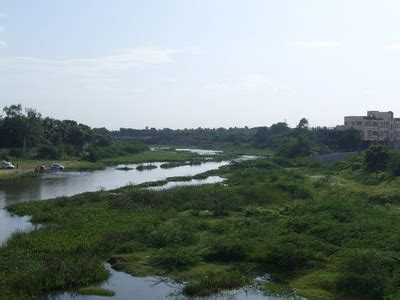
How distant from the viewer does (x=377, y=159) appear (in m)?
44.1

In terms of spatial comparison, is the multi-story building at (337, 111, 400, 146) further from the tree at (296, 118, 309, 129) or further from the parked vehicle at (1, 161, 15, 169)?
the parked vehicle at (1, 161, 15, 169)

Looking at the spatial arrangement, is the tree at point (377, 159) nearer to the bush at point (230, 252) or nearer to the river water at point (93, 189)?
the river water at point (93, 189)

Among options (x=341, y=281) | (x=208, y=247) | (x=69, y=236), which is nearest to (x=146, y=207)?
(x=69, y=236)

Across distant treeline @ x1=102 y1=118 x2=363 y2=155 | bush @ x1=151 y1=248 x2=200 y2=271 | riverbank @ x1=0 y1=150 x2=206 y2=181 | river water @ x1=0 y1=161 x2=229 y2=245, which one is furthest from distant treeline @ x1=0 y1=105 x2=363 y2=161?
bush @ x1=151 y1=248 x2=200 y2=271

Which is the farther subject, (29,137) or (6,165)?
(29,137)

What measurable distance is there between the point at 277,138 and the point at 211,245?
93.1 meters

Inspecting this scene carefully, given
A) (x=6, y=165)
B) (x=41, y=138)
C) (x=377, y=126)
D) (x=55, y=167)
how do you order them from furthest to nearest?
(x=377, y=126) < (x=41, y=138) < (x=55, y=167) < (x=6, y=165)

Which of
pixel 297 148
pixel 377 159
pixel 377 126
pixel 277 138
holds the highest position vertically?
pixel 377 126

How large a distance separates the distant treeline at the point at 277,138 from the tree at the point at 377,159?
86.7 feet

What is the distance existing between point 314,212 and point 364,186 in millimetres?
13961

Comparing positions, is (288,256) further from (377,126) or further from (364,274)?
(377,126)

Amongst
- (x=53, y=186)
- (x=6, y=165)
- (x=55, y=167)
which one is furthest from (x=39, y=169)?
(x=53, y=186)

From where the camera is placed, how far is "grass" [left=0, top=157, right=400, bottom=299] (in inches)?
590

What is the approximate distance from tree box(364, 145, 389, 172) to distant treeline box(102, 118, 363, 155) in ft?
86.7
